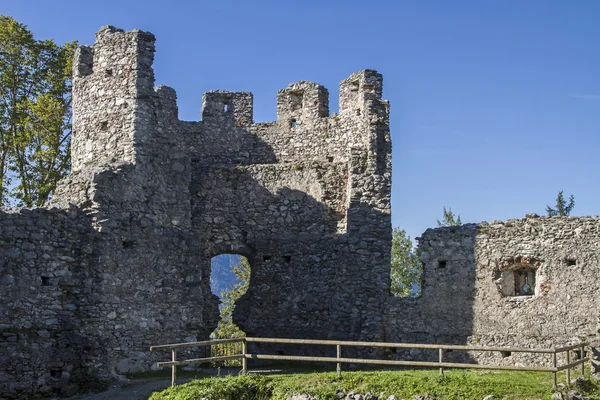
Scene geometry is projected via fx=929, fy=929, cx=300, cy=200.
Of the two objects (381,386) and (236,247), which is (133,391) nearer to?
(381,386)

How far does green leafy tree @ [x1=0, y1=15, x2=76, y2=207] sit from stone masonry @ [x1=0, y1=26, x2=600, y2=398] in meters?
5.06

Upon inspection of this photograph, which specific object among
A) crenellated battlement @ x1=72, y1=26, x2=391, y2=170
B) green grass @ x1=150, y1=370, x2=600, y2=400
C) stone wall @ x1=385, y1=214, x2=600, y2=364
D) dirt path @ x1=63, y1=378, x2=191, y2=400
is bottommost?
dirt path @ x1=63, y1=378, x2=191, y2=400

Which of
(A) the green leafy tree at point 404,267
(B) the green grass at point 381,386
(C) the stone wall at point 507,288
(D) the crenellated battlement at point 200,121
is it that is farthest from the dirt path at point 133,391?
(A) the green leafy tree at point 404,267

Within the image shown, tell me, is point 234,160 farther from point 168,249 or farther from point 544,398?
point 544,398

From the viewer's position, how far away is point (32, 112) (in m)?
31.1

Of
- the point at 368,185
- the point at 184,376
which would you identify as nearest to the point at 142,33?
the point at 368,185

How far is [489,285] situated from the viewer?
2388 centimetres

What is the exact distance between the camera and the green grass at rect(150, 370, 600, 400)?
18625 mm

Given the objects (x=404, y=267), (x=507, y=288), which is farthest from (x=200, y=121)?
(x=404, y=267)

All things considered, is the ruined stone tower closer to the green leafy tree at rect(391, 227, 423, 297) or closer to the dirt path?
the dirt path

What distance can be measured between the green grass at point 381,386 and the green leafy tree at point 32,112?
43.8 ft

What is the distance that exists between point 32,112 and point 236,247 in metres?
9.07

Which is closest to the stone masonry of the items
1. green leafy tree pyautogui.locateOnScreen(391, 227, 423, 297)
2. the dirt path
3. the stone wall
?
the stone wall

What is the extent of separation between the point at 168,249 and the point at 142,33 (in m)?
5.72
